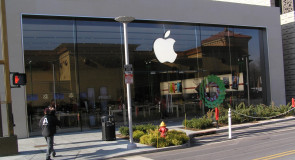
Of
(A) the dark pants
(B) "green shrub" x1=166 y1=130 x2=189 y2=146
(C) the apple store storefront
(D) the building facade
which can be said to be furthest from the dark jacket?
(C) the apple store storefront

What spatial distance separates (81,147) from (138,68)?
25.3 ft

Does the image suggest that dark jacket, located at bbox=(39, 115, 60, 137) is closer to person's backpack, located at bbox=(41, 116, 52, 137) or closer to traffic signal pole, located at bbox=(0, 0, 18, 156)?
person's backpack, located at bbox=(41, 116, 52, 137)

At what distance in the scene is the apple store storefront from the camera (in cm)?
1562

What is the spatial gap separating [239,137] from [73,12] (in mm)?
10612

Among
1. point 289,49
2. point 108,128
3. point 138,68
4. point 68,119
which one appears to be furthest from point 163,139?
point 289,49

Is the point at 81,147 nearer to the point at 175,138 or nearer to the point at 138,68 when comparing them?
the point at 175,138

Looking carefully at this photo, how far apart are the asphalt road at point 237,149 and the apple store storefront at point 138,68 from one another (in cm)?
610

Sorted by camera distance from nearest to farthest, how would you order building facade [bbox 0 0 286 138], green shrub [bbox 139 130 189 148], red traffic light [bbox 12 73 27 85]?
red traffic light [bbox 12 73 27 85], green shrub [bbox 139 130 189 148], building facade [bbox 0 0 286 138]

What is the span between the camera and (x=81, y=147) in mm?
11492

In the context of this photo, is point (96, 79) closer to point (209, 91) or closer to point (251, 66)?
point (209, 91)

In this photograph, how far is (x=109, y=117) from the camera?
12.6 metres

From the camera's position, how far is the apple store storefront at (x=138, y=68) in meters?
15.6

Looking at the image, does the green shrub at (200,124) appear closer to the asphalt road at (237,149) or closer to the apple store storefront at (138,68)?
the asphalt road at (237,149)

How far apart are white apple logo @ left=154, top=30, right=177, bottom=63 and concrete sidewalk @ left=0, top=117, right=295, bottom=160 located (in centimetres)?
613
